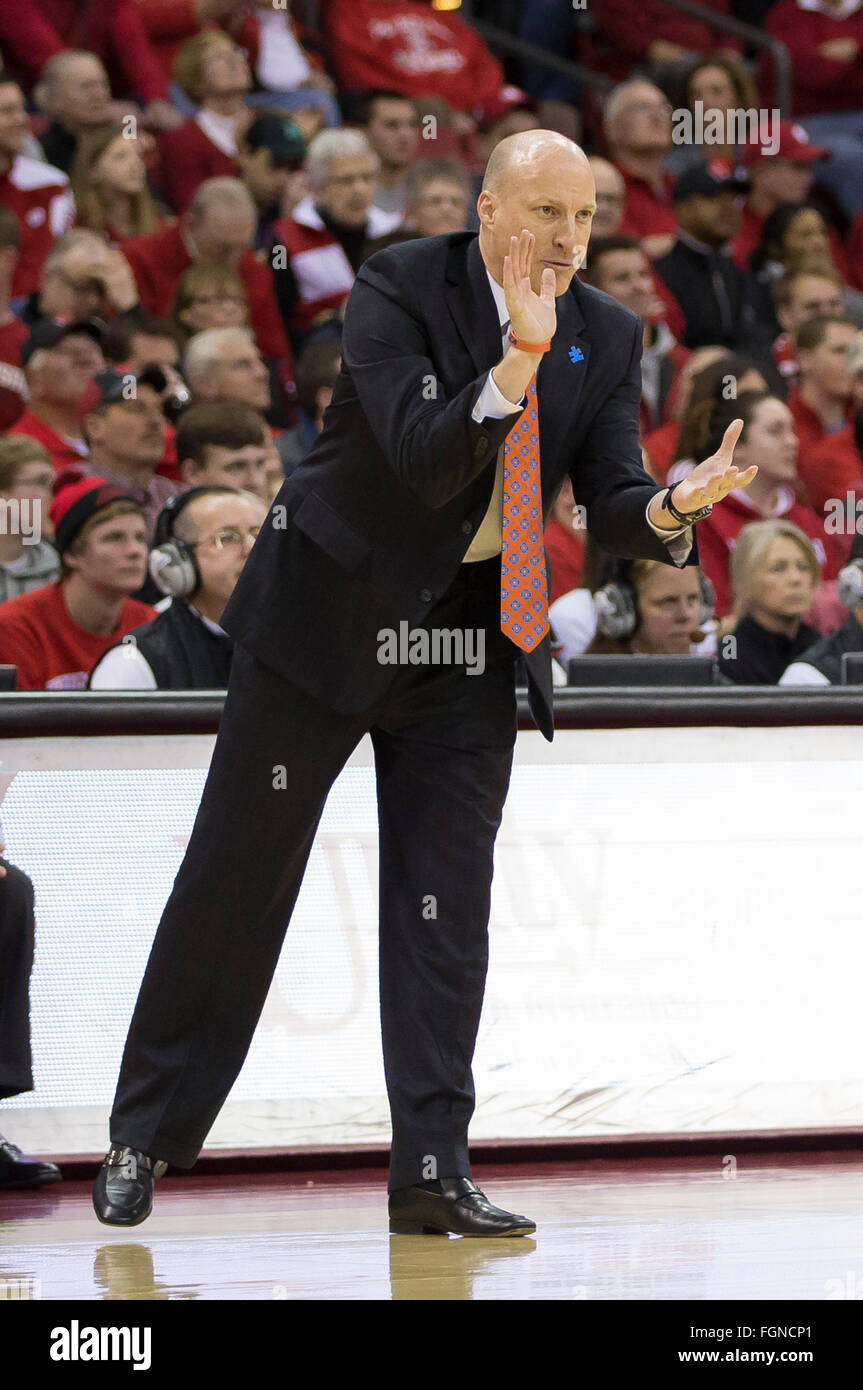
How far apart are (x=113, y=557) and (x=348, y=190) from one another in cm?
265

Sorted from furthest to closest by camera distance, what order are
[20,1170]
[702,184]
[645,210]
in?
[645,210] < [702,184] < [20,1170]

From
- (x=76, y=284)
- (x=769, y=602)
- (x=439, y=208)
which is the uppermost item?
(x=439, y=208)

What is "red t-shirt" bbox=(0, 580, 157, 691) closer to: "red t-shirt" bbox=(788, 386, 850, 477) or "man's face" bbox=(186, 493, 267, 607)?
"man's face" bbox=(186, 493, 267, 607)

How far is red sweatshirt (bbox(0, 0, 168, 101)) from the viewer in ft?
23.7

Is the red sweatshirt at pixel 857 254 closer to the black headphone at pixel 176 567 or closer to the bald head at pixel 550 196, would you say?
the black headphone at pixel 176 567

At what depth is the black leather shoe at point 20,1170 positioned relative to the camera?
11.1ft

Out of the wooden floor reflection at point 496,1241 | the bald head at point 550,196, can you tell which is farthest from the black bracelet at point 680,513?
the wooden floor reflection at point 496,1241

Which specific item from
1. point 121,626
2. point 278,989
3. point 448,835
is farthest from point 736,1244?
point 121,626

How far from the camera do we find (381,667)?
284 centimetres

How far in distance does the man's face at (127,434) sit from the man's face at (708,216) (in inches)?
111

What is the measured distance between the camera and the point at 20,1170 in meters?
3.39

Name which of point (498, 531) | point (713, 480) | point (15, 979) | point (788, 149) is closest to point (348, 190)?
point (788, 149)

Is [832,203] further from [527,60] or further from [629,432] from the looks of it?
[629,432]

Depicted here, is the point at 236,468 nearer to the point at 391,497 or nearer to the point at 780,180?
the point at 391,497
